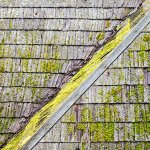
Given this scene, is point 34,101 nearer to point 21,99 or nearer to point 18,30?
point 21,99

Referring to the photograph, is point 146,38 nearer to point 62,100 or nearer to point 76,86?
point 76,86

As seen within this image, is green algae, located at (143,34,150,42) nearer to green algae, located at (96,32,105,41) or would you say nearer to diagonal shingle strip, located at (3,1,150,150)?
diagonal shingle strip, located at (3,1,150,150)

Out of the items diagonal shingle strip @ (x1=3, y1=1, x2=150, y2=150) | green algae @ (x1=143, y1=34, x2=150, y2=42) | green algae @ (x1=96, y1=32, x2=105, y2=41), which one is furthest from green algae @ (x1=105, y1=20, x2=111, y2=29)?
green algae @ (x1=143, y1=34, x2=150, y2=42)

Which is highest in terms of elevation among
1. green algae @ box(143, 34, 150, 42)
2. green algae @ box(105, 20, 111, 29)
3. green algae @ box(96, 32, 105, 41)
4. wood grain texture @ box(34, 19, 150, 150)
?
green algae @ box(105, 20, 111, 29)

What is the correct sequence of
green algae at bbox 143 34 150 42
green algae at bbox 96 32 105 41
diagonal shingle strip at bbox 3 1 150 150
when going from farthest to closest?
green algae at bbox 96 32 105 41 < green algae at bbox 143 34 150 42 < diagonal shingle strip at bbox 3 1 150 150

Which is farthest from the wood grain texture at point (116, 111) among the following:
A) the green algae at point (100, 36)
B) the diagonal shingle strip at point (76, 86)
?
the green algae at point (100, 36)

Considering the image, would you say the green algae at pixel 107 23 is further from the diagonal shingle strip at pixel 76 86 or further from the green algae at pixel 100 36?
the diagonal shingle strip at pixel 76 86

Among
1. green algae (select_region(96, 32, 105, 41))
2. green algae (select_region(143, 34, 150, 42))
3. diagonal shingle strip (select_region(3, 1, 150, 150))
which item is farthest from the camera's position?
green algae (select_region(96, 32, 105, 41))

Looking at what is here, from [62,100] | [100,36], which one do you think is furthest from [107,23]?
[62,100]

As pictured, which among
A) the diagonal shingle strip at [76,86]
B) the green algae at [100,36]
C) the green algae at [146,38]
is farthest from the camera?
the green algae at [100,36]
